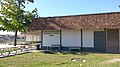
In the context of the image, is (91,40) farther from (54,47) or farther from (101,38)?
(54,47)

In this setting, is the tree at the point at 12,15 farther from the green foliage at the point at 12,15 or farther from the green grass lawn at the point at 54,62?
the green grass lawn at the point at 54,62

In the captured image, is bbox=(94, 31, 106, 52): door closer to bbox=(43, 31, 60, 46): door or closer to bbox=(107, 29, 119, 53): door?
bbox=(107, 29, 119, 53): door

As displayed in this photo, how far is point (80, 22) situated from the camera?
26672mm

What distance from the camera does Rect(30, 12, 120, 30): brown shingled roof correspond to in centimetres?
2491

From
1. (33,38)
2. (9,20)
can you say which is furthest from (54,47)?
(33,38)

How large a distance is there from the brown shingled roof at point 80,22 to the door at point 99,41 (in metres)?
1.40

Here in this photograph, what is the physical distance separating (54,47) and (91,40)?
4.83 m

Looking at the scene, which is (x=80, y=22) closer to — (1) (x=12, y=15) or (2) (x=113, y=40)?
(2) (x=113, y=40)

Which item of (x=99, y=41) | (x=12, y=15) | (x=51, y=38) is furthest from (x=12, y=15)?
(x=99, y=41)

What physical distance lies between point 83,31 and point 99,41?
90.4 inches

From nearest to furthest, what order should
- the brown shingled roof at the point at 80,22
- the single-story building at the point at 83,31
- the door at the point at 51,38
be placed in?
the brown shingled roof at the point at 80,22 < the single-story building at the point at 83,31 < the door at the point at 51,38

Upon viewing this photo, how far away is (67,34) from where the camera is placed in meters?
28.4

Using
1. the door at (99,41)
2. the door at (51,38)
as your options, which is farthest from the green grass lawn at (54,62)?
the door at (51,38)

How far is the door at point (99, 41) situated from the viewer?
25984 mm
